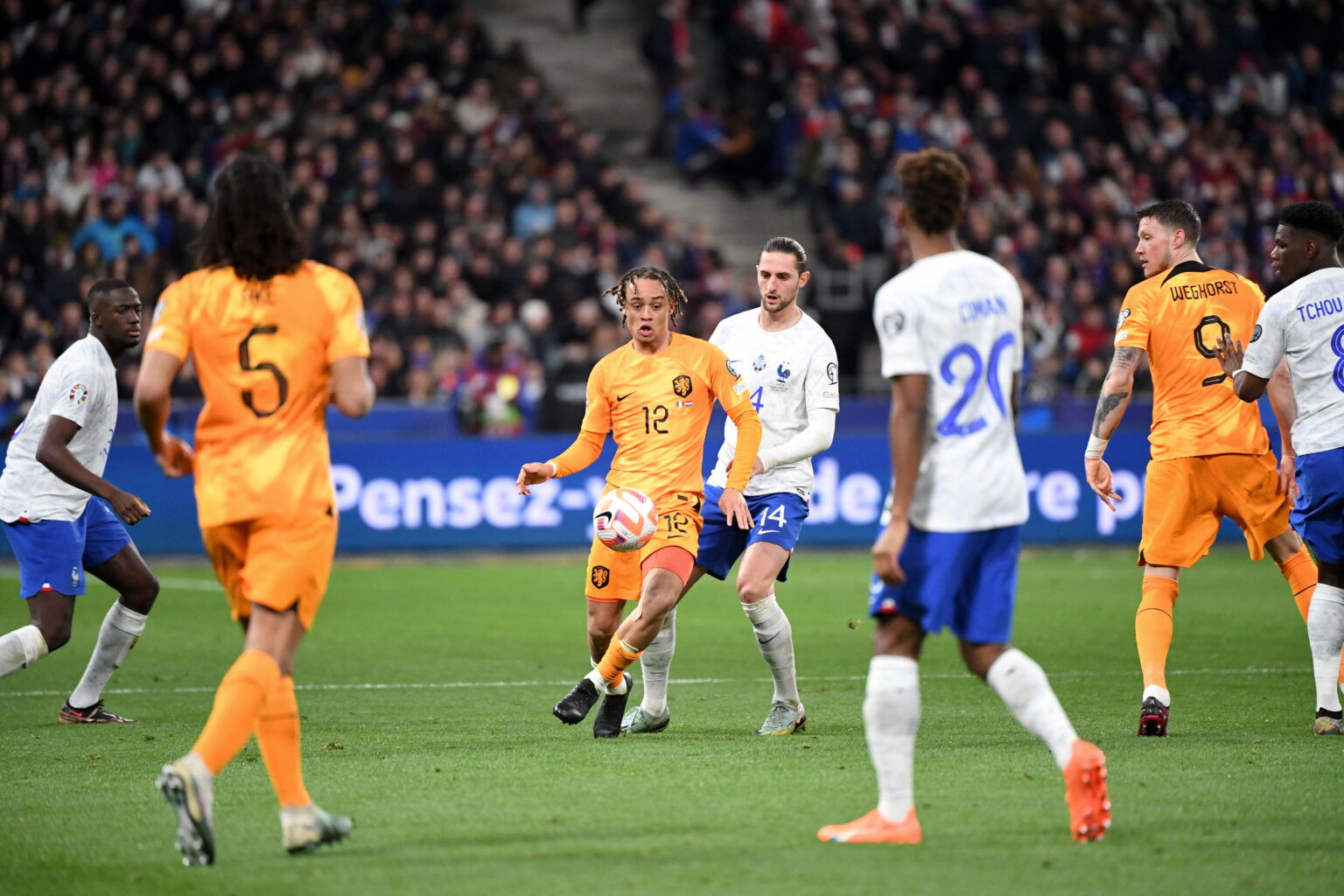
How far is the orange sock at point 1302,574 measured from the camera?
28.6 feet

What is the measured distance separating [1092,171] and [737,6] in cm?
676

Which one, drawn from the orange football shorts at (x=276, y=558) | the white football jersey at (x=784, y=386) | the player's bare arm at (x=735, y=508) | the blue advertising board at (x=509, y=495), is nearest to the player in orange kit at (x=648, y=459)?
the player's bare arm at (x=735, y=508)

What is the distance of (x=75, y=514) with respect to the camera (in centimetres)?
917

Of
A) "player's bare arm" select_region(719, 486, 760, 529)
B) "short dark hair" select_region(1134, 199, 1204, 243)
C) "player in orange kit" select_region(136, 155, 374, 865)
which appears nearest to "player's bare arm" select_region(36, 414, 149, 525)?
"player in orange kit" select_region(136, 155, 374, 865)

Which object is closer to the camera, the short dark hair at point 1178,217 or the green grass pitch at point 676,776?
the green grass pitch at point 676,776

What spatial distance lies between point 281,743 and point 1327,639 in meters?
5.30

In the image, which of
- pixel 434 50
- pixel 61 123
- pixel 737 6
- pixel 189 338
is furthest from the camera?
pixel 737 6

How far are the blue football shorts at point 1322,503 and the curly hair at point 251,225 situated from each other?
16.7 feet

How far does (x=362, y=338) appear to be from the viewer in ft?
18.5

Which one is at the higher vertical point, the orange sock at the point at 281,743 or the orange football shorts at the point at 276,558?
the orange football shorts at the point at 276,558

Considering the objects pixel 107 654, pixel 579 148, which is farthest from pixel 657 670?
pixel 579 148

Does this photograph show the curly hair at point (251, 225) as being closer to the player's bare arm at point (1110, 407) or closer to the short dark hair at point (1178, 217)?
the player's bare arm at point (1110, 407)

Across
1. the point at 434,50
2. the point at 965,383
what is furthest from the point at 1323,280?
the point at 434,50

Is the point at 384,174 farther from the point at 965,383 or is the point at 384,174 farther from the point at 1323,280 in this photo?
the point at 965,383
